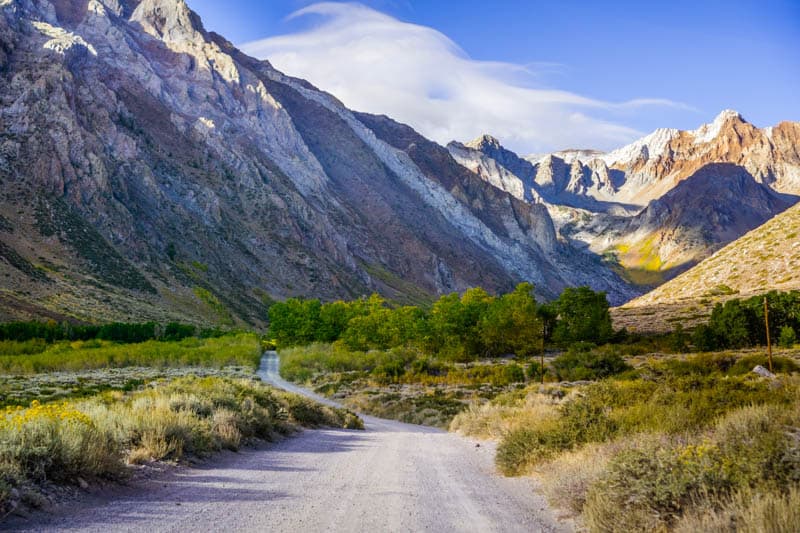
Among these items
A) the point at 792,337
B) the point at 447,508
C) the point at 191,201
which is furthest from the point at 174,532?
the point at 191,201

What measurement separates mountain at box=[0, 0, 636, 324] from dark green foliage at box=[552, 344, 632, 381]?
205 ft

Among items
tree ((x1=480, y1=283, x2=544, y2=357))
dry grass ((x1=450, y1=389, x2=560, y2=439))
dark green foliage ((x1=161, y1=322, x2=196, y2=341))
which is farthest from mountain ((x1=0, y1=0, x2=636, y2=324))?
dry grass ((x1=450, y1=389, x2=560, y2=439))

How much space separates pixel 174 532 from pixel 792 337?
53183 mm

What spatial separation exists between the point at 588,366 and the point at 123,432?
3791 cm

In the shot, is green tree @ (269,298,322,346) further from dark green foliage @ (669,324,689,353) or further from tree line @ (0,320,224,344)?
dark green foliage @ (669,324,689,353)

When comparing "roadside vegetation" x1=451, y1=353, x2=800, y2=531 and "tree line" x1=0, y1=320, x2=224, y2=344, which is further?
"tree line" x1=0, y1=320, x2=224, y2=344

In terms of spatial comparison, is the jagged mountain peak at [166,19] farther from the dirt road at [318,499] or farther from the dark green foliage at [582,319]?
the dirt road at [318,499]

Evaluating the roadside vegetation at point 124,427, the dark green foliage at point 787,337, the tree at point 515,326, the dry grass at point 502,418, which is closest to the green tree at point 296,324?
the tree at point 515,326

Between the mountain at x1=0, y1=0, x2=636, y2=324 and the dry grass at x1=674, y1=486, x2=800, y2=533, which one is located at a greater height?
the mountain at x1=0, y1=0, x2=636, y2=324

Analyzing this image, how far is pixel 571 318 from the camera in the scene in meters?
66.3

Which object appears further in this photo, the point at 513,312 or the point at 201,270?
the point at 201,270

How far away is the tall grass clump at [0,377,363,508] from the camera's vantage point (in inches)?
302

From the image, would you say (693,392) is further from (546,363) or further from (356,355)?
(356,355)

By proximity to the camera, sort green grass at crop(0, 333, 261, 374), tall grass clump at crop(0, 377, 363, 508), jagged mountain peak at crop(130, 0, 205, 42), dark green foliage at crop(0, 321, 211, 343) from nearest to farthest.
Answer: tall grass clump at crop(0, 377, 363, 508)
green grass at crop(0, 333, 261, 374)
dark green foliage at crop(0, 321, 211, 343)
jagged mountain peak at crop(130, 0, 205, 42)
